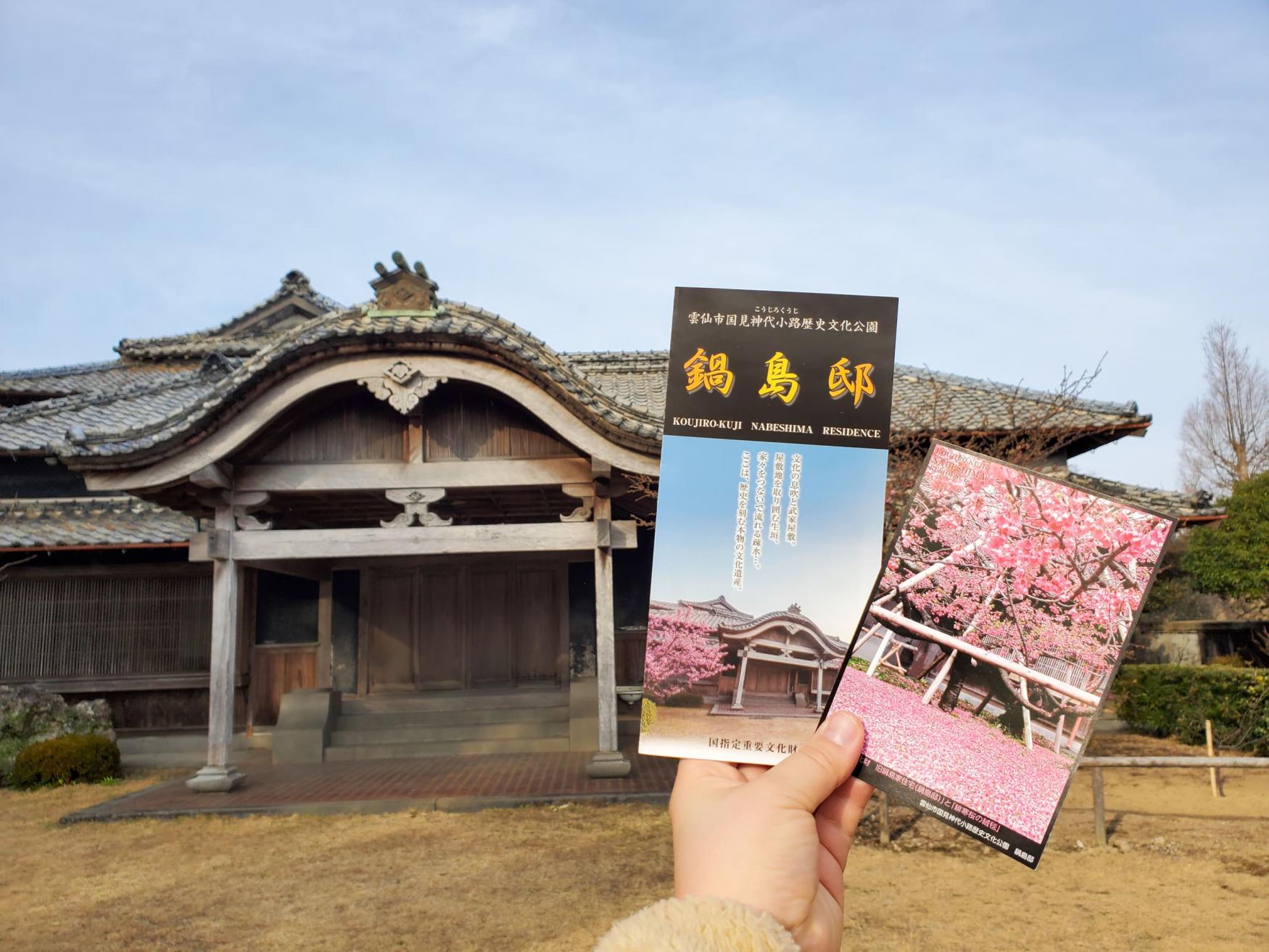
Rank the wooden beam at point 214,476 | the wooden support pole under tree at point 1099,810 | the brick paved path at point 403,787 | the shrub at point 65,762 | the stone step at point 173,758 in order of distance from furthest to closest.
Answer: the stone step at point 173,758
the shrub at point 65,762
the wooden beam at point 214,476
the brick paved path at point 403,787
the wooden support pole under tree at point 1099,810

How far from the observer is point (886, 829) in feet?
22.7

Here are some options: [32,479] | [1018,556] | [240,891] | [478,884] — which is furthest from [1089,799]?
[32,479]

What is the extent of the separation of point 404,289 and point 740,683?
8.13m

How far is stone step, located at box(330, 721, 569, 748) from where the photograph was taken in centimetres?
1112

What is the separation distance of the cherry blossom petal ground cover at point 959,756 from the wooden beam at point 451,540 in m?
7.26

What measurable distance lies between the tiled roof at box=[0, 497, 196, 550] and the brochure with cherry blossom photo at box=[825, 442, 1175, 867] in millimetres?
11121

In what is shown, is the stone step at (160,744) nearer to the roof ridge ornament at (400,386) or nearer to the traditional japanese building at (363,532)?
the traditional japanese building at (363,532)

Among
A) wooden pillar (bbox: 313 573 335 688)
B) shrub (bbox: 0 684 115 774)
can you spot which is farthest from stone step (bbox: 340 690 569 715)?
shrub (bbox: 0 684 115 774)

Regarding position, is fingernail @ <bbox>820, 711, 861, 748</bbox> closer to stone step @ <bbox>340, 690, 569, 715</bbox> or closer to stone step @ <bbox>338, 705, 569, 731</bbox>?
stone step @ <bbox>338, 705, 569, 731</bbox>

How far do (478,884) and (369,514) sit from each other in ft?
21.5

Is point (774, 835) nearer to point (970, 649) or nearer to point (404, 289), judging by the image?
point (970, 649)

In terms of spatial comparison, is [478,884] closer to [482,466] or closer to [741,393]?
[482,466]

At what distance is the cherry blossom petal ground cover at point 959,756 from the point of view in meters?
1.55

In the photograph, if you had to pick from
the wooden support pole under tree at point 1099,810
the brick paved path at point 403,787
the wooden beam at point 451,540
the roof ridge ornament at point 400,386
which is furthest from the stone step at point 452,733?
the wooden support pole under tree at point 1099,810
